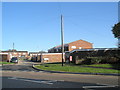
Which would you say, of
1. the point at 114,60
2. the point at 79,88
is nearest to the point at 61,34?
the point at 114,60

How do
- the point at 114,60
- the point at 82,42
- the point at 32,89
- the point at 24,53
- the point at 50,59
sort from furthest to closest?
the point at 24,53, the point at 82,42, the point at 50,59, the point at 114,60, the point at 32,89

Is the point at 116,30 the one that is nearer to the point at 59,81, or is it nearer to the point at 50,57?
the point at 50,57

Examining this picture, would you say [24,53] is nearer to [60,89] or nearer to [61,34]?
[61,34]

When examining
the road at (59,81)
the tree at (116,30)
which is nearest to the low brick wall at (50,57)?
the tree at (116,30)

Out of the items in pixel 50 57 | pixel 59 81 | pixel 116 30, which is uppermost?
pixel 116 30

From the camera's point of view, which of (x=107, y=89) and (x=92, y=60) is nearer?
(x=107, y=89)

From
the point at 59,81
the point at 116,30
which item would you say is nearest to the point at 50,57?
the point at 116,30

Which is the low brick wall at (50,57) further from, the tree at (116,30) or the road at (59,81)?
the road at (59,81)

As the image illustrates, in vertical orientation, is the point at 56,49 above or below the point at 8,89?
above

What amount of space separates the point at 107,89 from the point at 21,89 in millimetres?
4454

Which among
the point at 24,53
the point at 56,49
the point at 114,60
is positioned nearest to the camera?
the point at 114,60

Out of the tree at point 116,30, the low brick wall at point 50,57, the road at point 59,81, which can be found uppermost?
the tree at point 116,30

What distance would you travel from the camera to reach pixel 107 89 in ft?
31.1

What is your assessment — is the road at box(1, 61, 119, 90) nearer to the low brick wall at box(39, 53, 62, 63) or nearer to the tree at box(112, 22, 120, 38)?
the tree at box(112, 22, 120, 38)
